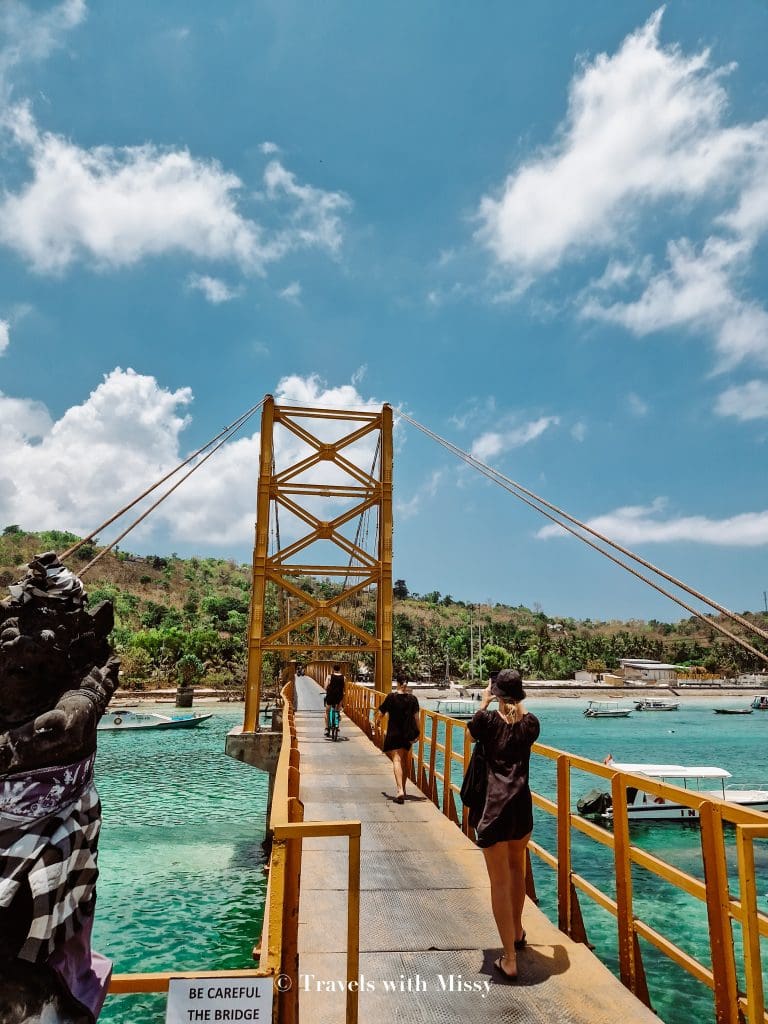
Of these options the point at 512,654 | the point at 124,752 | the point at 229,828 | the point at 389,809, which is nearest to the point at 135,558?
the point at 512,654

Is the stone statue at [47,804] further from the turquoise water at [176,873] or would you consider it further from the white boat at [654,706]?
the white boat at [654,706]

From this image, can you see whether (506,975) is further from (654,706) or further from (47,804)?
(654,706)

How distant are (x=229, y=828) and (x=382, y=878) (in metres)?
11.7

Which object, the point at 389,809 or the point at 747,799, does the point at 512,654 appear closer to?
the point at 747,799

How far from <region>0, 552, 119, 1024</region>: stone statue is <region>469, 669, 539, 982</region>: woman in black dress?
2.00 meters

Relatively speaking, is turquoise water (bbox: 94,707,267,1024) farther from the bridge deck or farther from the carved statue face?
the carved statue face

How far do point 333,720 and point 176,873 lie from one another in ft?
12.5

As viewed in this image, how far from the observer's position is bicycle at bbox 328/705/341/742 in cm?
1266

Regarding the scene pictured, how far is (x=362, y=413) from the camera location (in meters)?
14.7

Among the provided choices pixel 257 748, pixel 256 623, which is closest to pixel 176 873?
pixel 257 748

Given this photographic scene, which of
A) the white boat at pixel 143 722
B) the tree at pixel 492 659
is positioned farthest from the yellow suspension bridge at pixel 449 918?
the tree at pixel 492 659

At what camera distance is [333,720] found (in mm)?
12703

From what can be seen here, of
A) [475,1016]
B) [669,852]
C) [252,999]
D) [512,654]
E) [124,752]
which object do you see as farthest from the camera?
[512,654]

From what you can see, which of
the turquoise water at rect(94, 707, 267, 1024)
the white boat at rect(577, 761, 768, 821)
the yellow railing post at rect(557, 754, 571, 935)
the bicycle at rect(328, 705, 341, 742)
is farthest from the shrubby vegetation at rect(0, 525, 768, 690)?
the yellow railing post at rect(557, 754, 571, 935)
